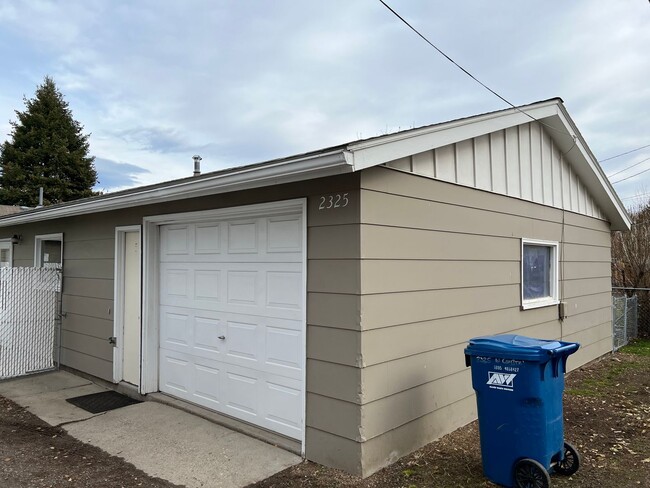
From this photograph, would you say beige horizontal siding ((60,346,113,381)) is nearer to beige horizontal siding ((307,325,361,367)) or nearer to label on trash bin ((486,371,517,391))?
beige horizontal siding ((307,325,361,367))

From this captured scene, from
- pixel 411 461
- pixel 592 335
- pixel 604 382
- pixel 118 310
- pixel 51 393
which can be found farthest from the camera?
→ pixel 592 335

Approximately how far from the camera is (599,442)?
4.26m

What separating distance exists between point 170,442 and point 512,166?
498 cm

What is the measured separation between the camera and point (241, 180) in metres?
3.79

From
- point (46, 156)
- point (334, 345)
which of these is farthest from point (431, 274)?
point (46, 156)

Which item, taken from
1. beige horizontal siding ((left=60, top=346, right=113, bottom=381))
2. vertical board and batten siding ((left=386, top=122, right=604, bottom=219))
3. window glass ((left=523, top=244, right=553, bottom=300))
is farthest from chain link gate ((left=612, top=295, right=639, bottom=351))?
beige horizontal siding ((left=60, top=346, right=113, bottom=381))

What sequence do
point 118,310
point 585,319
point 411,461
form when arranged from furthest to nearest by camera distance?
point 585,319 < point 118,310 < point 411,461

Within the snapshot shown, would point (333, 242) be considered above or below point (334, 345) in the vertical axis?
above

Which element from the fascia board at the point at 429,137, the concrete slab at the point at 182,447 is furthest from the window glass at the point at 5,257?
the fascia board at the point at 429,137

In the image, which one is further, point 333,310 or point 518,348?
point 333,310

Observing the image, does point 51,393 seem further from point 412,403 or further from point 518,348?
point 518,348

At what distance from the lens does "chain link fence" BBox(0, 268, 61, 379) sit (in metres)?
6.71

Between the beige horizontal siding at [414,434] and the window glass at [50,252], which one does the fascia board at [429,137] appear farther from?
the window glass at [50,252]

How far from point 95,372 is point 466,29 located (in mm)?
6687
